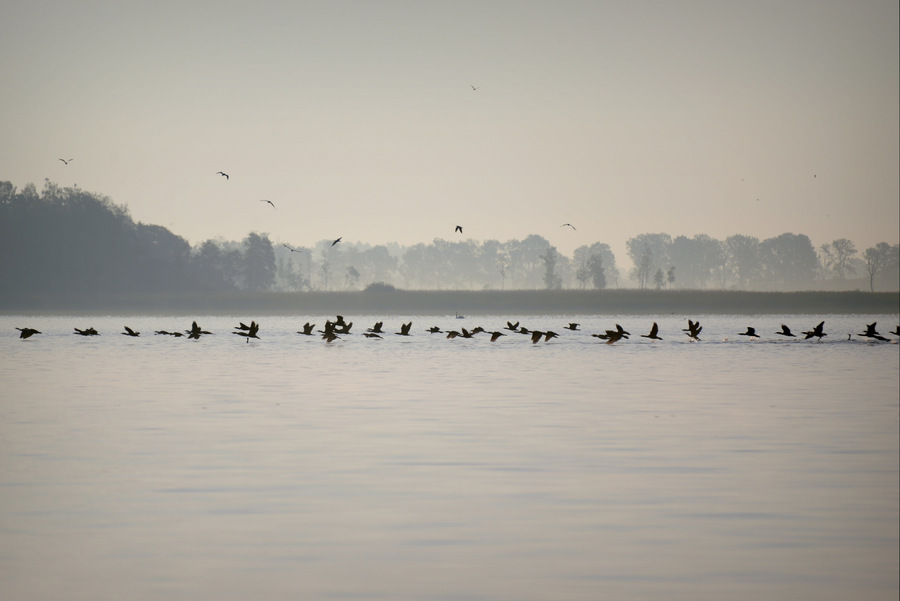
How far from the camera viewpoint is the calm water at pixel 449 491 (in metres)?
9.02

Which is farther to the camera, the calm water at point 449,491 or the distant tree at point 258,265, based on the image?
the distant tree at point 258,265

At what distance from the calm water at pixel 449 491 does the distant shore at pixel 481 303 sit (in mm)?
115095

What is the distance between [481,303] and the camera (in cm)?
14675

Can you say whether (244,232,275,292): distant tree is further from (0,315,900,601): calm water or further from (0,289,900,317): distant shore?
(0,315,900,601): calm water

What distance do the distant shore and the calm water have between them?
115095mm

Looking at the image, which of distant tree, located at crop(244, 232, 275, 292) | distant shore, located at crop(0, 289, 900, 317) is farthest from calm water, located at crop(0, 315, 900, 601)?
distant tree, located at crop(244, 232, 275, 292)

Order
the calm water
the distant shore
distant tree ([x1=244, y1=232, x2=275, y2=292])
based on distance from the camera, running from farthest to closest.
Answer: distant tree ([x1=244, y1=232, x2=275, y2=292]) < the distant shore < the calm water

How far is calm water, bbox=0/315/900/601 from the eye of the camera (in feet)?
29.6

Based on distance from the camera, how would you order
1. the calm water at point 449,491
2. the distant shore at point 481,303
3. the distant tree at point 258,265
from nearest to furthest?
1. the calm water at point 449,491
2. the distant shore at point 481,303
3. the distant tree at point 258,265

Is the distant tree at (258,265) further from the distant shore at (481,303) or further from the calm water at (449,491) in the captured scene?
the calm water at (449,491)

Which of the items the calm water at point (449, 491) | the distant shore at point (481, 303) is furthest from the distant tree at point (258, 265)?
the calm water at point (449, 491)

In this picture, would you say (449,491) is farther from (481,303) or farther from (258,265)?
(258,265)

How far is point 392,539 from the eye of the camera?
10.4 m

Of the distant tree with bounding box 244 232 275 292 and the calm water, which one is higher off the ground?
the distant tree with bounding box 244 232 275 292
